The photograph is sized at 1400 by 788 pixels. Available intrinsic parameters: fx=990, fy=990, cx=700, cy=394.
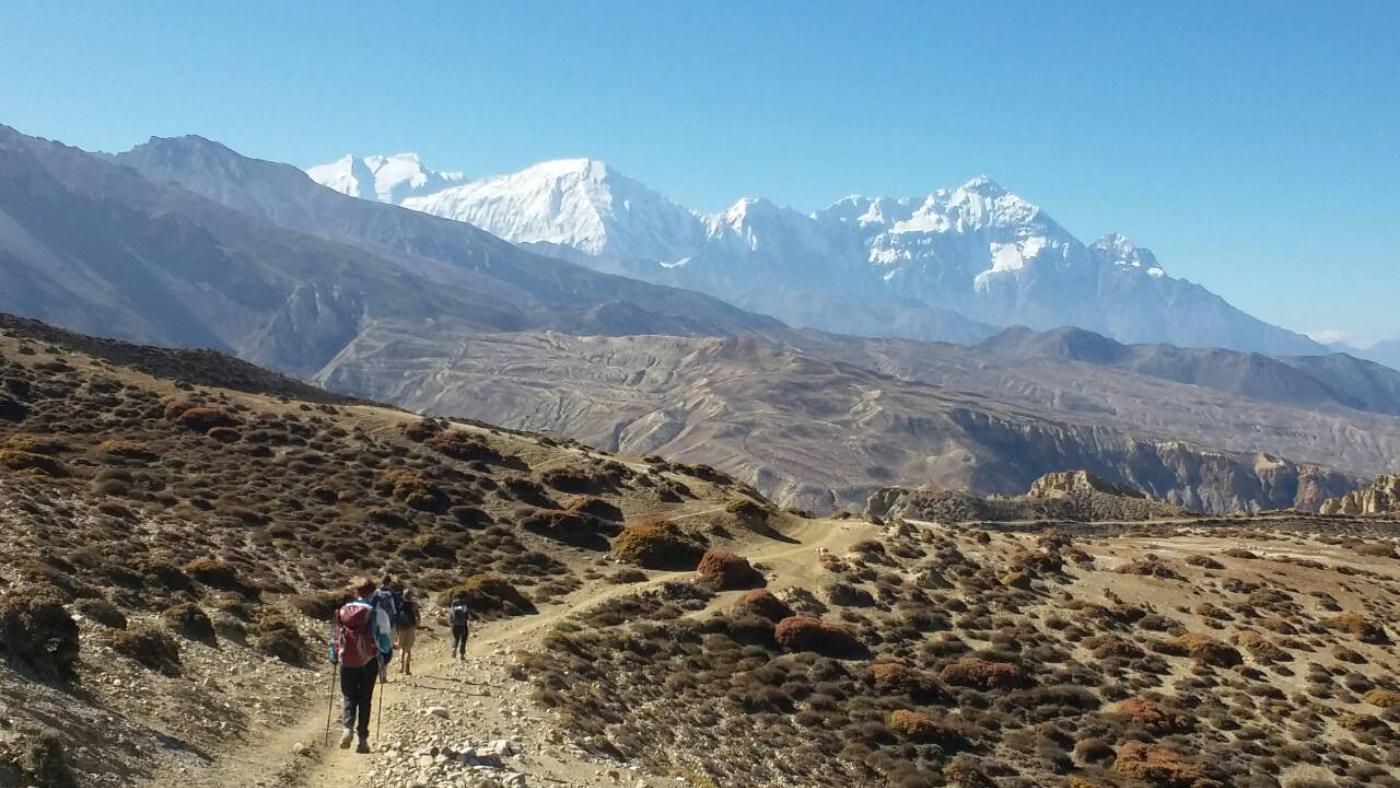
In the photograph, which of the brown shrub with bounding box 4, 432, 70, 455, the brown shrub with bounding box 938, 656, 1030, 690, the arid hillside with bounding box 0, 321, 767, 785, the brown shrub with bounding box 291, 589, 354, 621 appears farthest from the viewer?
the brown shrub with bounding box 4, 432, 70, 455

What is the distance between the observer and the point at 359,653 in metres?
15.7

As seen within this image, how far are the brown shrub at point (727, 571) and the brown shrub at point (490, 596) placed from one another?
28.9ft

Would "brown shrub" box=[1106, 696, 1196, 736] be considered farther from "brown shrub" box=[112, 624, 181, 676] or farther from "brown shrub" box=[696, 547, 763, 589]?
"brown shrub" box=[112, 624, 181, 676]

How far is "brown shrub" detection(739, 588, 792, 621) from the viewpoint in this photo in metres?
37.5

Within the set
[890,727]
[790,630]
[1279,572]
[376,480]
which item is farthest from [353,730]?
[1279,572]

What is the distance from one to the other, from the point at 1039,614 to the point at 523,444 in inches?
1304

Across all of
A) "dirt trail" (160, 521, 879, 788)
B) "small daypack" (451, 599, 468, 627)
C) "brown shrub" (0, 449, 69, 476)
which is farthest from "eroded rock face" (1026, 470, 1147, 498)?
"brown shrub" (0, 449, 69, 476)

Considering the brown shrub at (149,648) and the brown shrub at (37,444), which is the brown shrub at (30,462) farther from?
the brown shrub at (149,648)

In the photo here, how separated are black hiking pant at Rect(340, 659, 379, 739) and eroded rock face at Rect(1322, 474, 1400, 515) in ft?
385

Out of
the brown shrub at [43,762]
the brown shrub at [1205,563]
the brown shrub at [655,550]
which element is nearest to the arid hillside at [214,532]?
the brown shrub at [43,762]

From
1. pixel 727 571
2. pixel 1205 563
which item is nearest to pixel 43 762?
pixel 727 571

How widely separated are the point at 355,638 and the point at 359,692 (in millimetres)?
1138

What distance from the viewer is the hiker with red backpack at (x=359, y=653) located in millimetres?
15664

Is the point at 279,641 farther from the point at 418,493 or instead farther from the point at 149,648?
the point at 418,493
